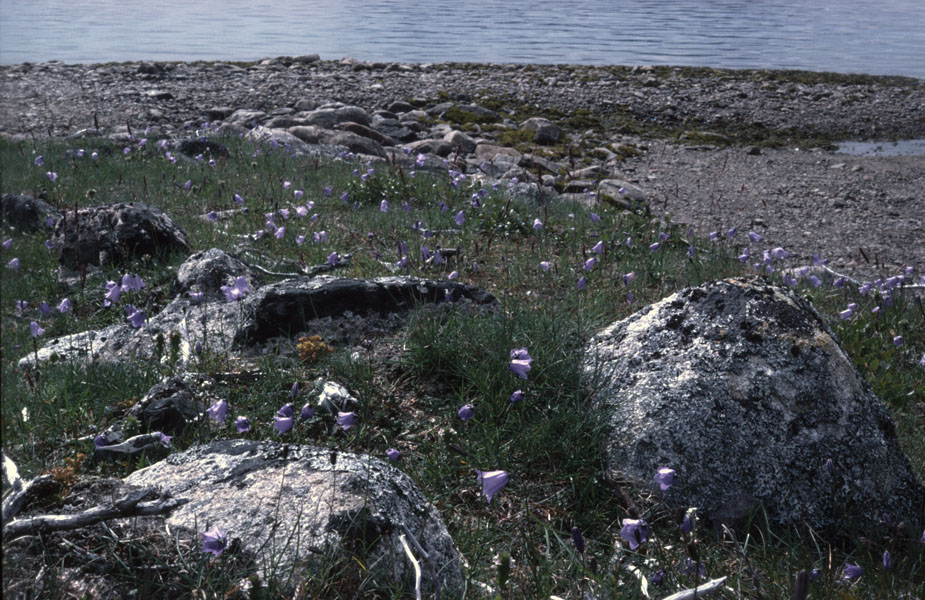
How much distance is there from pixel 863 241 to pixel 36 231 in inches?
455

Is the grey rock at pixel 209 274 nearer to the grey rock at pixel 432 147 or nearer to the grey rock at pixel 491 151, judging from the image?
the grey rock at pixel 432 147

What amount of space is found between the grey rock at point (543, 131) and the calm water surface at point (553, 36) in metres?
9.57

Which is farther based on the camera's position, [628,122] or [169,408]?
[628,122]

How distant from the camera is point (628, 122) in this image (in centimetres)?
2348

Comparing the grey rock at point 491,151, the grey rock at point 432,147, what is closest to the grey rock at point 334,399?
the grey rock at point 432,147

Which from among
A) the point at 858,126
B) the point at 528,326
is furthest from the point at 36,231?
the point at 858,126

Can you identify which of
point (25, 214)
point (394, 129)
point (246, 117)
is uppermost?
point (246, 117)

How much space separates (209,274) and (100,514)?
285 centimetres

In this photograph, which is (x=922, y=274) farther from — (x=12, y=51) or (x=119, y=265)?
(x=12, y=51)

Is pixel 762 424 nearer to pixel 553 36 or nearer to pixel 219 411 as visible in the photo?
pixel 219 411

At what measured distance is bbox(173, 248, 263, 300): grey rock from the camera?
440 centimetres

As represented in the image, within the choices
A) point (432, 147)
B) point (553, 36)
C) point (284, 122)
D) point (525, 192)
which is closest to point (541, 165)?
point (432, 147)

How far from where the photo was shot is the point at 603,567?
2.42 m

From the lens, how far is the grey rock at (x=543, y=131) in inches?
747
